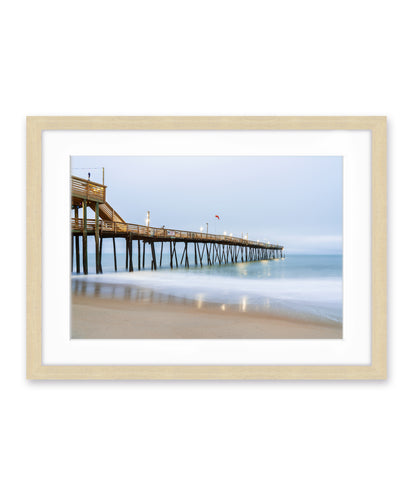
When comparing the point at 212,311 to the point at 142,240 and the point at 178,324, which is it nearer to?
the point at 178,324

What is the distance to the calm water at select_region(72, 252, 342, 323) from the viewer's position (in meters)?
1.99

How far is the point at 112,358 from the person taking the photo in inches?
71.5

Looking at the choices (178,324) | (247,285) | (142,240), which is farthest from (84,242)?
(247,285)

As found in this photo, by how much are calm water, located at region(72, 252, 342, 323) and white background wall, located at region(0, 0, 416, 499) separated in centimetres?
39

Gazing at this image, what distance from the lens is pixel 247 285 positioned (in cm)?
267

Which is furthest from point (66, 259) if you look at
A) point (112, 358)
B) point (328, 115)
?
point (328, 115)

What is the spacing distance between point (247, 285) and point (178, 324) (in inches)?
35.8

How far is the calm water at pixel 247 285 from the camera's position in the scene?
1.99m
